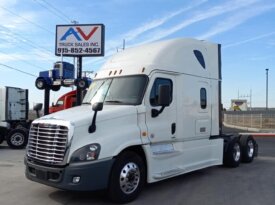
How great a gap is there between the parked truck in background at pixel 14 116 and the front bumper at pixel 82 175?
1123 cm

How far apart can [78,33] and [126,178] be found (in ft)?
60.4

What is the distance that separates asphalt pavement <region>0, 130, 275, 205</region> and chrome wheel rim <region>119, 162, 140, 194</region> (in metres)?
0.28

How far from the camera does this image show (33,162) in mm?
8070

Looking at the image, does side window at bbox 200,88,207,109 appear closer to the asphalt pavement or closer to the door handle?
the door handle

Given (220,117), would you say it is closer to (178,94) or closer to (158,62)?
(178,94)

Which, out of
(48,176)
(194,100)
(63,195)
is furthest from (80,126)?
(194,100)

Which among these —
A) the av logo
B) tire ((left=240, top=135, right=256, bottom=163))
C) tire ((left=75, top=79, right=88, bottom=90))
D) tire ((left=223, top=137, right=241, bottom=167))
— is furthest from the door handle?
the av logo

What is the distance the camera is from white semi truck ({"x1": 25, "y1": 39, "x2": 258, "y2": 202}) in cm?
750

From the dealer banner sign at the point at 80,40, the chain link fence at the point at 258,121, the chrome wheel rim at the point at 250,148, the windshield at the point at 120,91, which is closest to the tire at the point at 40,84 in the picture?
the dealer banner sign at the point at 80,40

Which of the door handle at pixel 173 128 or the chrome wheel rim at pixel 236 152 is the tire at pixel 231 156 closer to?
the chrome wheel rim at pixel 236 152

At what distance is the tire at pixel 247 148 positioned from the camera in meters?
13.0

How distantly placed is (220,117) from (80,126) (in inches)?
204

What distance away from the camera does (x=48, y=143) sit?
7.74 meters

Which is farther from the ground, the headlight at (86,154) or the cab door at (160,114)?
the cab door at (160,114)
